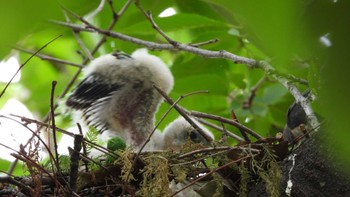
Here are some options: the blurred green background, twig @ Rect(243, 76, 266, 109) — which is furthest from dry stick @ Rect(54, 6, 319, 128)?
twig @ Rect(243, 76, 266, 109)

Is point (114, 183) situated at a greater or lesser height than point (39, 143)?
lesser

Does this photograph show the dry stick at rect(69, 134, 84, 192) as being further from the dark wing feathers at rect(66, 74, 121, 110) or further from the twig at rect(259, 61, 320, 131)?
the dark wing feathers at rect(66, 74, 121, 110)

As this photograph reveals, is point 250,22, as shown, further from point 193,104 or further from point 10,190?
point 193,104

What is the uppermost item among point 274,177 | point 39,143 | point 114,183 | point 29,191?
point 39,143

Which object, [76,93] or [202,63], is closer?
[76,93]

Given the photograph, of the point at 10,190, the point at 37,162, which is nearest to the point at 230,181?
the point at 37,162

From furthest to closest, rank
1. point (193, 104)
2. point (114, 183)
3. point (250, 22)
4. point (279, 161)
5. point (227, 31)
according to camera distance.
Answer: point (193, 104), point (227, 31), point (114, 183), point (279, 161), point (250, 22)

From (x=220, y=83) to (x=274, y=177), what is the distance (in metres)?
1.76

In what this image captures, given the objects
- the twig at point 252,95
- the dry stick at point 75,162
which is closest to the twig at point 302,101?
the dry stick at point 75,162

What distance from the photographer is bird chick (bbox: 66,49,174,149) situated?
2.71 m

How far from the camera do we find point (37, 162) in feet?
6.12

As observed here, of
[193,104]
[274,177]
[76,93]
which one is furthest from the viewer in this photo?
[193,104]

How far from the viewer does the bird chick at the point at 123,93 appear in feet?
8.88

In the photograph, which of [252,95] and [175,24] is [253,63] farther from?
[252,95]
